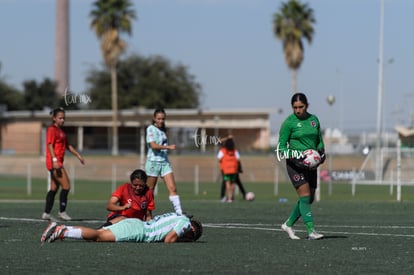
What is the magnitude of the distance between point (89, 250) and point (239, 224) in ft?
18.7

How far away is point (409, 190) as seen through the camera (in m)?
33.6

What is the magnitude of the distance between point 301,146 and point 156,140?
14.5 feet

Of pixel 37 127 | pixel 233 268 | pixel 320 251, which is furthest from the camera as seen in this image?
pixel 37 127

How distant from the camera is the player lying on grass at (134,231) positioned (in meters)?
12.9

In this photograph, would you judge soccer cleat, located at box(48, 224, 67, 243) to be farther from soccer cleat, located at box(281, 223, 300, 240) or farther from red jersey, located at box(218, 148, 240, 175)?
red jersey, located at box(218, 148, 240, 175)

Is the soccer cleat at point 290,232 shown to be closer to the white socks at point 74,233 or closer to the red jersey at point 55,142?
the white socks at point 74,233

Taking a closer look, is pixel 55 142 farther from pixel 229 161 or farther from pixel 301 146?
pixel 229 161

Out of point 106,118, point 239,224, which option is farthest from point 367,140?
point 239,224

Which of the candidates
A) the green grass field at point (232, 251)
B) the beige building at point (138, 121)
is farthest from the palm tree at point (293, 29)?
the green grass field at point (232, 251)

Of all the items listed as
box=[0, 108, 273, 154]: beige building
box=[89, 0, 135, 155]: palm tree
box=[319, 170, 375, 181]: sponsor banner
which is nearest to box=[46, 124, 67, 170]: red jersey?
box=[319, 170, 375, 181]: sponsor banner

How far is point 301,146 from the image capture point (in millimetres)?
14008

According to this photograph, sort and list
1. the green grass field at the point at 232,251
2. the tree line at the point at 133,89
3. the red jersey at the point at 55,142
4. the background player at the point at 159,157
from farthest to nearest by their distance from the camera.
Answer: the tree line at the point at 133,89 < the red jersey at the point at 55,142 < the background player at the point at 159,157 < the green grass field at the point at 232,251

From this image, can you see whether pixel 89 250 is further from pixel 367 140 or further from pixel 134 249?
pixel 367 140

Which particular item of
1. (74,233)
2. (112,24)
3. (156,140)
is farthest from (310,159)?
(112,24)
